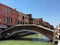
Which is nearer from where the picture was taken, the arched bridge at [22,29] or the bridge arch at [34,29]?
the bridge arch at [34,29]

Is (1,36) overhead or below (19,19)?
below

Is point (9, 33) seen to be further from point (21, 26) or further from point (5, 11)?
point (5, 11)

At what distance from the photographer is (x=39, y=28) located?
23.3 meters

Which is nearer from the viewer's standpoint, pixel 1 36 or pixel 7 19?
pixel 1 36

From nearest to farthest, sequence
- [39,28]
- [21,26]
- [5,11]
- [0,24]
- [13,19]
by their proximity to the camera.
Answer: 1. [39,28]
2. [21,26]
3. [0,24]
4. [5,11]
5. [13,19]

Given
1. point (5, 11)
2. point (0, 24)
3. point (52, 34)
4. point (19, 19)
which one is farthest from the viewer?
point (19, 19)

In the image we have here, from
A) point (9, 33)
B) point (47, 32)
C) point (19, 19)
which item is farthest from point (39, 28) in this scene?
point (19, 19)

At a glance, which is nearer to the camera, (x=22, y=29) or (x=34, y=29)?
(x=34, y=29)

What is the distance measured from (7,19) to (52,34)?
1126 centimetres

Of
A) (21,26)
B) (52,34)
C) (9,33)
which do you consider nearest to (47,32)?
(52,34)

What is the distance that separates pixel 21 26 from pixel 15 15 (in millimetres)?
10374

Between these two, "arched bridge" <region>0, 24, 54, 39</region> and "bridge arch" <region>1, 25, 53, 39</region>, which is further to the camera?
"arched bridge" <region>0, 24, 54, 39</region>

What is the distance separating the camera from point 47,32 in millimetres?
22469

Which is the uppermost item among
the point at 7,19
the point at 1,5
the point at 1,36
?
the point at 1,5
